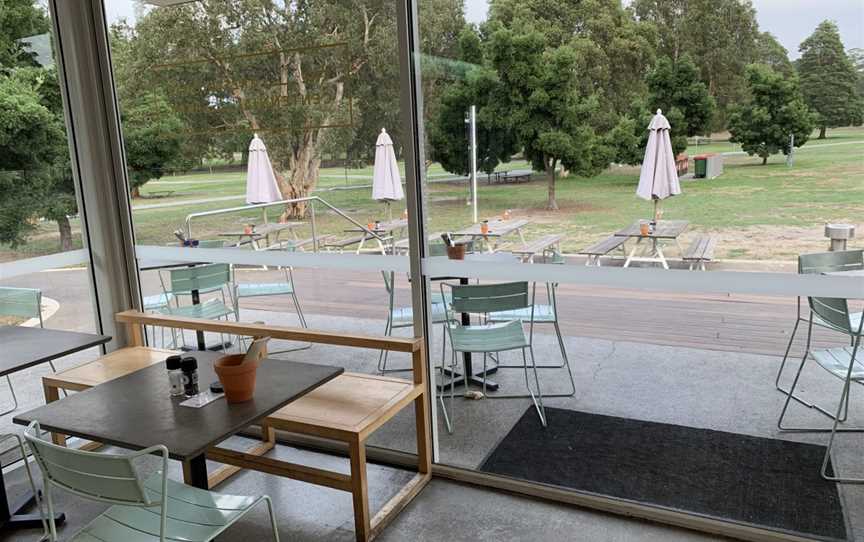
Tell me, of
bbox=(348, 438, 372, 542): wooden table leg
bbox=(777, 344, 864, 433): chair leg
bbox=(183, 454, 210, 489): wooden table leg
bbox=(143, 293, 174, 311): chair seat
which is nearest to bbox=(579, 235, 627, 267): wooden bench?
bbox=(777, 344, 864, 433): chair leg

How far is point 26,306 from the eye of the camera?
3518mm

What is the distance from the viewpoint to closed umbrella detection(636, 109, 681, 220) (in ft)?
8.37

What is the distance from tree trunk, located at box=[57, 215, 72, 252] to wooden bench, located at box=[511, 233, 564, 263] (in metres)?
2.65

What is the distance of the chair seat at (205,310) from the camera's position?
12.4ft

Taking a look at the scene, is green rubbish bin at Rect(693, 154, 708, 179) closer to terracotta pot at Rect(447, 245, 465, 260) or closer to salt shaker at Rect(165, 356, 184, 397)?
terracotta pot at Rect(447, 245, 465, 260)

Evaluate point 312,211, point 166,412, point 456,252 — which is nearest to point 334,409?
point 166,412

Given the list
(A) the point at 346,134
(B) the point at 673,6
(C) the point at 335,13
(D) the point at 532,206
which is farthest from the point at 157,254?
(B) the point at 673,6

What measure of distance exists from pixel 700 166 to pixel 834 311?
2.61ft

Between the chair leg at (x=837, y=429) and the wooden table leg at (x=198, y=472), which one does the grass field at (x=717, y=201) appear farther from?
the wooden table leg at (x=198, y=472)

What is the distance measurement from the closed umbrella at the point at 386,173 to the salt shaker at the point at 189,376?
3.89 ft

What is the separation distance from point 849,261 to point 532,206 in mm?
1207

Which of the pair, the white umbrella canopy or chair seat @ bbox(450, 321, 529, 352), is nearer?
the white umbrella canopy

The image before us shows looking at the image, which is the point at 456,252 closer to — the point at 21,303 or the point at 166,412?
the point at 166,412

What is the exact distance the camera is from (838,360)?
2791 mm
